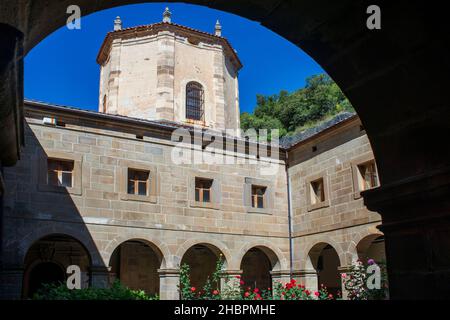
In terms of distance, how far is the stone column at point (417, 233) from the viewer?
8.98 ft

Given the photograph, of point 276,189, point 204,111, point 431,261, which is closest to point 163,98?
point 204,111

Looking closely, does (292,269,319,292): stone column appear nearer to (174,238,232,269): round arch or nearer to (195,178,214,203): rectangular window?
A: (174,238,232,269): round arch

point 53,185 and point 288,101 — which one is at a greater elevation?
point 288,101

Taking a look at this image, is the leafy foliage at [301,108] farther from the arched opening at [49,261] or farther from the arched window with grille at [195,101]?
the arched opening at [49,261]

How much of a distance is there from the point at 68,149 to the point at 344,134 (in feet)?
23.7

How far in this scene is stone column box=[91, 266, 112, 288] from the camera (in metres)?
11.8

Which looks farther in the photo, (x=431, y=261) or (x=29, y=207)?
(x=29, y=207)

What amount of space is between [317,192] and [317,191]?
0.11ft

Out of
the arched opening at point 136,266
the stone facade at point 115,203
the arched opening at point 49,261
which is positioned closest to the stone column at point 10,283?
the stone facade at point 115,203

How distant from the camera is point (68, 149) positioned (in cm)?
1220

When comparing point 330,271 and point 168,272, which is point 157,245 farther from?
point 330,271

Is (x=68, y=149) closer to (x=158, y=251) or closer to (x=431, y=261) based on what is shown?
(x=158, y=251)

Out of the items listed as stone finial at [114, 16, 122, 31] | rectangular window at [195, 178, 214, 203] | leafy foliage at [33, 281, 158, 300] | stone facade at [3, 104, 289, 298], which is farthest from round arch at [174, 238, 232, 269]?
stone finial at [114, 16, 122, 31]

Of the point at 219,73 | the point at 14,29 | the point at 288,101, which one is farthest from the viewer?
the point at 288,101
